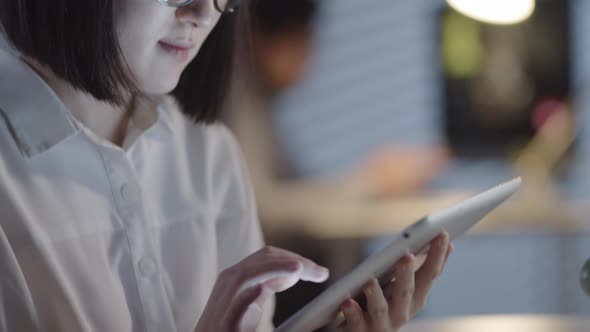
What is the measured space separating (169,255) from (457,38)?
2234 millimetres

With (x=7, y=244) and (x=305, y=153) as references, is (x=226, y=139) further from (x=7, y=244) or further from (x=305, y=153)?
(x=305, y=153)

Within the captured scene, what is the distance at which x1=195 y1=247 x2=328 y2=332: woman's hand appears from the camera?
32.3 inches

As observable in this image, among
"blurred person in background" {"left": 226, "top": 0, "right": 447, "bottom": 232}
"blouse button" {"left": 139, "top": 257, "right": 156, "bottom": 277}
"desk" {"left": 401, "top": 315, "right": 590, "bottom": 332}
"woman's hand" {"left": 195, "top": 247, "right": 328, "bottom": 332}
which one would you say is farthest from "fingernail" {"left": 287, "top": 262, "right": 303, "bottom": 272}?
"blurred person in background" {"left": 226, "top": 0, "right": 447, "bottom": 232}

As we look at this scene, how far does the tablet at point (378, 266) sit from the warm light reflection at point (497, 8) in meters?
0.45

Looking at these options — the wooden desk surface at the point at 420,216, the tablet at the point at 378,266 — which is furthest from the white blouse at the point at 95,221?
the wooden desk surface at the point at 420,216

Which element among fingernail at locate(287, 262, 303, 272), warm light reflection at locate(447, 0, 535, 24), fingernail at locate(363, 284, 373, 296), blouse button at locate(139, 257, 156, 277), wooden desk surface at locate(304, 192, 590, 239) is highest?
warm light reflection at locate(447, 0, 535, 24)

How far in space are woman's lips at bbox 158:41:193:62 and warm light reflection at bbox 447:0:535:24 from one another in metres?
0.49

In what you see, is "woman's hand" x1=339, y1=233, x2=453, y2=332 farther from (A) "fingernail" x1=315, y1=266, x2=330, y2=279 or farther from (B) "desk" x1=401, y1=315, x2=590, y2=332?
(B) "desk" x1=401, y1=315, x2=590, y2=332

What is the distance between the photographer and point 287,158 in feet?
10.4

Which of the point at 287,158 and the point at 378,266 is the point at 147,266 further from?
the point at 287,158

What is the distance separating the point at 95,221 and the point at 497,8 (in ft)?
2.37

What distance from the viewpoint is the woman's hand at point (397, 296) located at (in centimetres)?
88

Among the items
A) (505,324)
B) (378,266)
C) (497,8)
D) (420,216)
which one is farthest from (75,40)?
(420,216)

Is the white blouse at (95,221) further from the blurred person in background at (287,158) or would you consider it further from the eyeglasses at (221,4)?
the blurred person in background at (287,158)
